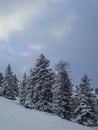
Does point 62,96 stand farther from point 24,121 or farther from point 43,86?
point 24,121

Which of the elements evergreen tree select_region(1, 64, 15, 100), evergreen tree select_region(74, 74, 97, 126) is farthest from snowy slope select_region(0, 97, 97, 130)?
evergreen tree select_region(1, 64, 15, 100)

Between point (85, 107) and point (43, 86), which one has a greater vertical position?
point (43, 86)

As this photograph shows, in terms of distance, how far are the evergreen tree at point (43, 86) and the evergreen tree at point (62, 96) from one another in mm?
1442

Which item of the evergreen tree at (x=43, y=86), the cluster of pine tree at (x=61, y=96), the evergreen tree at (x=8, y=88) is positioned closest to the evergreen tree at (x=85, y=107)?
the cluster of pine tree at (x=61, y=96)

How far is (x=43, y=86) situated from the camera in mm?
41844

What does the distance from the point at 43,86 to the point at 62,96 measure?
11.2ft

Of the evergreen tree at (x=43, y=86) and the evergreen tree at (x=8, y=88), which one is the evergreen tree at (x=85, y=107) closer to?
the evergreen tree at (x=43, y=86)

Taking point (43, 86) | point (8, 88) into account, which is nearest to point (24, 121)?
point (43, 86)

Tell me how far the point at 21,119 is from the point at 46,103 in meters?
21.1

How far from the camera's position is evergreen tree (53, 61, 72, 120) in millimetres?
41716

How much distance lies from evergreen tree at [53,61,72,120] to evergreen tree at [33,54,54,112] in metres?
1.44

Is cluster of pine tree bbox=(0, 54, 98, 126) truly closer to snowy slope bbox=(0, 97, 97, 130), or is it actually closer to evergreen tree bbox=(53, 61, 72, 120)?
evergreen tree bbox=(53, 61, 72, 120)

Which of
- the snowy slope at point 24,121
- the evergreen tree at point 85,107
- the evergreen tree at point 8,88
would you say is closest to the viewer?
the snowy slope at point 24,121

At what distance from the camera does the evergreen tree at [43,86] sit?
134 feet
